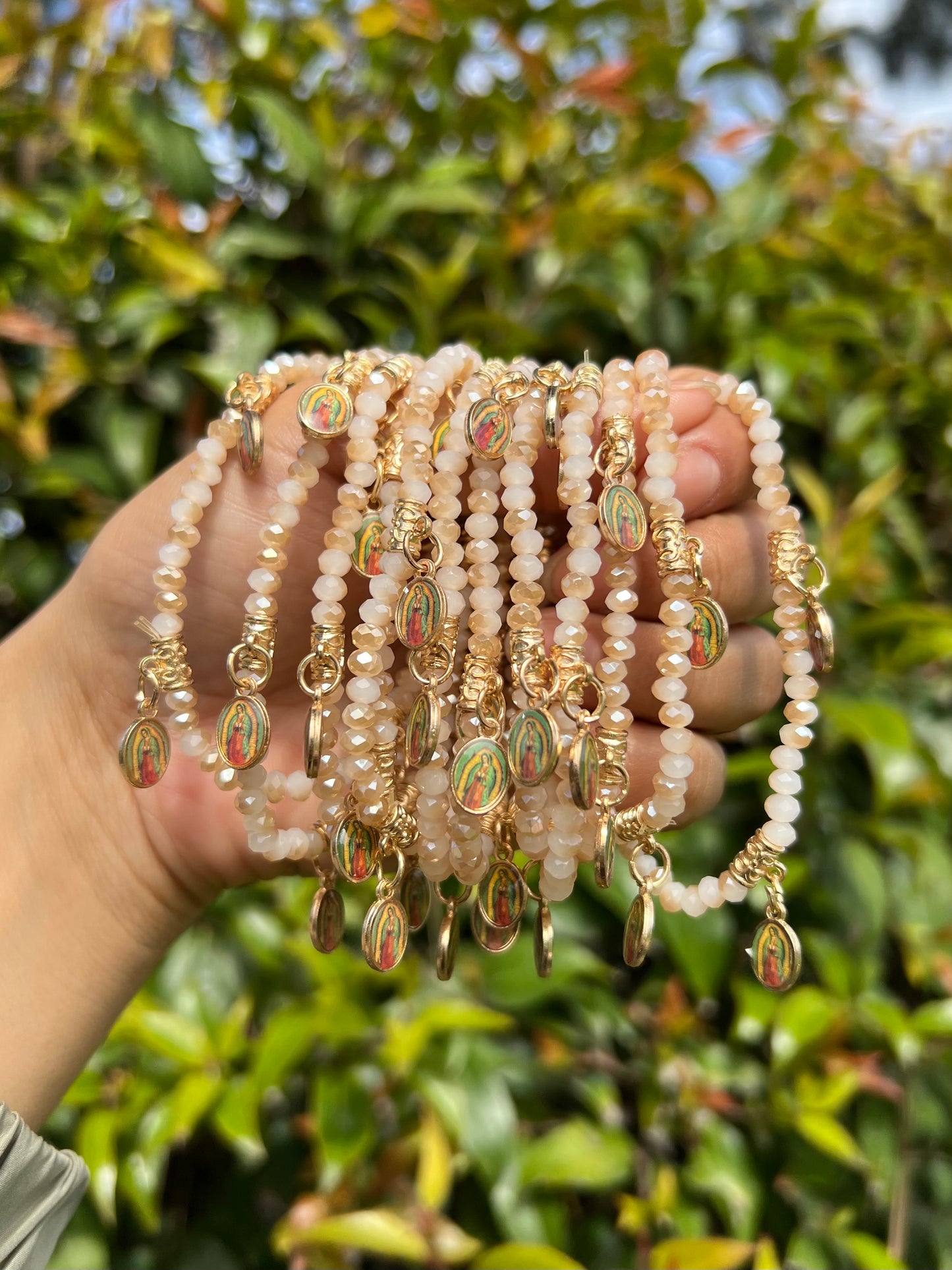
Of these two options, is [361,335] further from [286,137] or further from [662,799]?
[662,799]

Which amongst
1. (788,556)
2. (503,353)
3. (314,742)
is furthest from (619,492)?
(503,353)

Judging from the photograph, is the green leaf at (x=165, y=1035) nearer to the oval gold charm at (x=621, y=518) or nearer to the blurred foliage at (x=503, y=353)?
the blurred foliage at (x=503, y=353)

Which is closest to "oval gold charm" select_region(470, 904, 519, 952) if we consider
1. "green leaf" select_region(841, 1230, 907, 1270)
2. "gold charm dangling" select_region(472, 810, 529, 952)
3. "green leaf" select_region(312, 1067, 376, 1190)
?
"gold charm dangling" select_region(472, 810, 529, 952)

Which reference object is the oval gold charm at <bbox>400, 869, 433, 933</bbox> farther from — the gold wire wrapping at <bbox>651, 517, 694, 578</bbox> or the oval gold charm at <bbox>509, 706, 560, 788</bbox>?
the gold wire wrapping at <bbox>651, 517, 694, 578</bbox>

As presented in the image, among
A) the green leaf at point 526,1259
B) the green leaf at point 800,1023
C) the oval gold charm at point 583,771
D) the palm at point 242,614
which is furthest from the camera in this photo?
the green leaf at point 800,1023

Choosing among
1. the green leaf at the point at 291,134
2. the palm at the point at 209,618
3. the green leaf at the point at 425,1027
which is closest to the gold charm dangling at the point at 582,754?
the palm at the point at 209,618

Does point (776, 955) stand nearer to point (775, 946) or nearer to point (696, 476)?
point (775, 946)

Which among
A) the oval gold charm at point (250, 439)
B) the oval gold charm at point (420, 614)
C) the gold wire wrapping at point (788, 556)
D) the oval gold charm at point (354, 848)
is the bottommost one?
the oval gold charm at point (354, 848)
